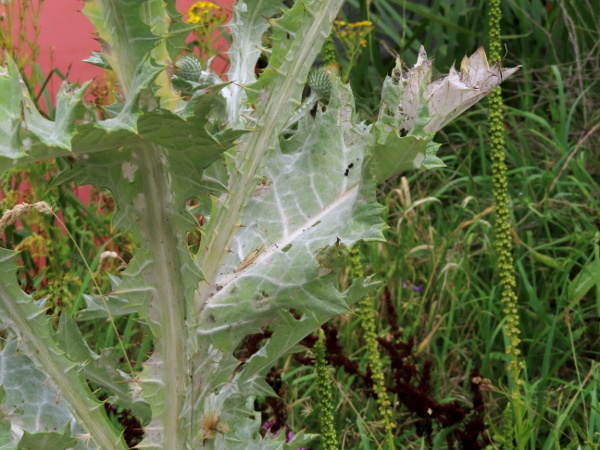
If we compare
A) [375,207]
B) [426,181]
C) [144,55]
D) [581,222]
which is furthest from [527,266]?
[144,55]

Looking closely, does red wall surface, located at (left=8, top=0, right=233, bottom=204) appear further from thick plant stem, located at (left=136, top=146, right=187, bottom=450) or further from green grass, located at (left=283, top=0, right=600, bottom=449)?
thick plant stem, located at (left=136, top=146, right=187, bottom=450)

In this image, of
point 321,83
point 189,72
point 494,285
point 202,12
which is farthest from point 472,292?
point 189,72

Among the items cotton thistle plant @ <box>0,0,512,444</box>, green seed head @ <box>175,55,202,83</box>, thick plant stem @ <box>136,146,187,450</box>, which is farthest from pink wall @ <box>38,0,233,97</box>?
thick plant stem @ <box>136,146,187,450</box>

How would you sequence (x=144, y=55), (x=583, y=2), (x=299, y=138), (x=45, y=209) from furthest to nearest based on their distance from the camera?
(x=583, y=2), (x=45, y=209), (x=299, y=138), (x=144, y=55)

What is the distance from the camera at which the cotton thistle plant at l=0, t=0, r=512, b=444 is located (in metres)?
1.13

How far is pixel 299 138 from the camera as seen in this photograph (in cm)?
148

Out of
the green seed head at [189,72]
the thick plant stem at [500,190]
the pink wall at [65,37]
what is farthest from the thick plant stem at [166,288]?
the pink wall at [65,37]

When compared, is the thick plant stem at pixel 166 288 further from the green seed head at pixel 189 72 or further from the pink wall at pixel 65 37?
the pink wall at pixel 65 37

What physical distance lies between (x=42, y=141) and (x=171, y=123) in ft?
0.54

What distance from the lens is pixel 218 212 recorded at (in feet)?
4.37

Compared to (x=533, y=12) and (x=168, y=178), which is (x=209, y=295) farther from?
(x=533, y=12)

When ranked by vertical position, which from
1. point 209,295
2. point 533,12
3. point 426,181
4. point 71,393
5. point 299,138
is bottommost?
point 426,181

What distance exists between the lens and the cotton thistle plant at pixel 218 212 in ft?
3.71

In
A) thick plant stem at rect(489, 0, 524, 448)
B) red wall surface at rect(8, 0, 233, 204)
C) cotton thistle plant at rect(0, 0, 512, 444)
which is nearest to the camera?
cotton thistle plant at rect(0, 0, 512, 444)
